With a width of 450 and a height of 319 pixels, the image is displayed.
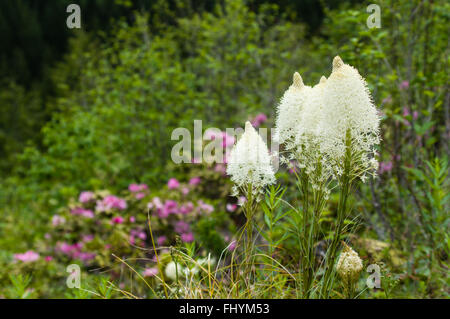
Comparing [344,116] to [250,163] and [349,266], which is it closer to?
[250,163]

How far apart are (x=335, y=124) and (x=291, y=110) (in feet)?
0.58

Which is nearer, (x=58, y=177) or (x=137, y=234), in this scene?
(x=137, y=234)

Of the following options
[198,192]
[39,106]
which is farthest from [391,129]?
[39,106]

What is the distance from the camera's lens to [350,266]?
1450 millimetres

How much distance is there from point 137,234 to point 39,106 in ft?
49.1

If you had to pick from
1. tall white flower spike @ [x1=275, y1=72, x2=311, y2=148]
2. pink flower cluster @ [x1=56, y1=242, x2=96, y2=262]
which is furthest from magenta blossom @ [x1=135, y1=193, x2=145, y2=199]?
tall white flower spike @ [x1=275, y1=72, x2=311, y2=148]

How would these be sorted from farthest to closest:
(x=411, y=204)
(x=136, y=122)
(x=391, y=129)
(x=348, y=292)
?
(x=136, y=122)
(x=391, y=129)
(x=411, y=204)
(x=348, y=292)

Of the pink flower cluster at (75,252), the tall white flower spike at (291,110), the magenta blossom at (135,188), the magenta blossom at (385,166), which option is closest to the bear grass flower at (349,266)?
the tall white flower spike at (291,110)

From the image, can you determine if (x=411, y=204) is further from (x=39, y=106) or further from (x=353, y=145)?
(x=39, y=106)

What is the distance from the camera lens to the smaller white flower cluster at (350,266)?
1448 millimetres

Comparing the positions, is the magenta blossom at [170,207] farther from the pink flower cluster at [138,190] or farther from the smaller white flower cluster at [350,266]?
the smaller white flower cluster at [350,266]

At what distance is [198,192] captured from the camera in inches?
173

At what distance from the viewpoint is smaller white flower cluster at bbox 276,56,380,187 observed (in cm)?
129
